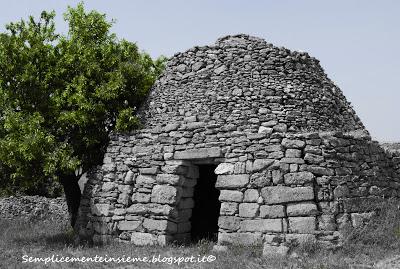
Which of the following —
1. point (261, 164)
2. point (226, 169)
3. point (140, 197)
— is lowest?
point (140, 197)

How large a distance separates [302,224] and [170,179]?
3077 millimetres

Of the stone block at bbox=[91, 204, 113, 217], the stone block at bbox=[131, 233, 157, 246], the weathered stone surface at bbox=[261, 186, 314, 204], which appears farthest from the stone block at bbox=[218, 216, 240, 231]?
the stone block at bbox=[91, 204, 113, 217]

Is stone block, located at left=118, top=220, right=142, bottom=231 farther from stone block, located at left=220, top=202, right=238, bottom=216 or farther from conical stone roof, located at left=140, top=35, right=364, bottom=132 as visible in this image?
conical stone roof, located at left=140, top=35, right=364, bottom=132

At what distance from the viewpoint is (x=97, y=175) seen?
1013 cm

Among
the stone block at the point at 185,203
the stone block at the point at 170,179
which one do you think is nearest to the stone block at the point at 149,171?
the stone block at the point at 170,179

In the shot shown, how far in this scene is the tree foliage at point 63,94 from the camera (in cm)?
970

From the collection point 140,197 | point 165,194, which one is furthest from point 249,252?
point 140,197

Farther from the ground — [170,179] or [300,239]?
[170,179]

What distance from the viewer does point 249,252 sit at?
746 cm

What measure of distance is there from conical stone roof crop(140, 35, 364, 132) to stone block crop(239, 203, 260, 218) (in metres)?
1.70

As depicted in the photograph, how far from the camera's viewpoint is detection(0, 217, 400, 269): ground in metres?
6.56

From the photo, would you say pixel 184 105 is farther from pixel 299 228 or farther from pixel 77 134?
pixel 299 228

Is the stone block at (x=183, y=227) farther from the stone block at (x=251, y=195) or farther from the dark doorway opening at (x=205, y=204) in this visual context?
the stone block at (x=251, y=195)

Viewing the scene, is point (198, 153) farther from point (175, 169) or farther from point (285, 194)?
point (285, 194)
